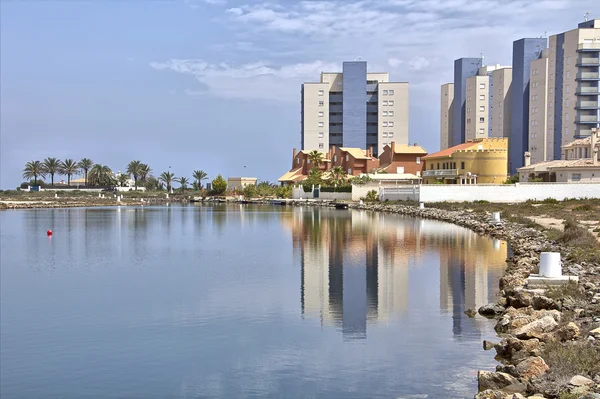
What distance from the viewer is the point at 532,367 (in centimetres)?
1154

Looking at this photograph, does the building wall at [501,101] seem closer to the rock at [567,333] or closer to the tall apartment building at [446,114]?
the tall apartment building at [446,114]

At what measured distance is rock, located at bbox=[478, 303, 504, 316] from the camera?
60.6ft

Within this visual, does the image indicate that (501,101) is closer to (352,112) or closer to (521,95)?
(521,95)

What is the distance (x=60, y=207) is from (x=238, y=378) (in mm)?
98198

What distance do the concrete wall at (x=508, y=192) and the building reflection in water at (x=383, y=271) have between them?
23761 mm

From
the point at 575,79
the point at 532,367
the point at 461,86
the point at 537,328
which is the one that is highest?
the point at 461,86

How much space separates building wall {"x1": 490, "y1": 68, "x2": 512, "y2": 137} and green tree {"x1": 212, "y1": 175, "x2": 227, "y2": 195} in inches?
2274

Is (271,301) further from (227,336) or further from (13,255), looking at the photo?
(13,255)

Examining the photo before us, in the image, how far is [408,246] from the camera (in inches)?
1515

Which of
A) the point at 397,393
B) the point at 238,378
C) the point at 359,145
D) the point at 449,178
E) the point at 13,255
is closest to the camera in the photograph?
the point at 397,393

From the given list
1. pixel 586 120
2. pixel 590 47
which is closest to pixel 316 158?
pixel 586 120

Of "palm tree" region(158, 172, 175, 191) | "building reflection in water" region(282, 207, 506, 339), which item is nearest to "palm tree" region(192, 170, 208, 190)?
"palm tree" region(158, 172, 175, 191)

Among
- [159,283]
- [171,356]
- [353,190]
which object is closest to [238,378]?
[171,356]

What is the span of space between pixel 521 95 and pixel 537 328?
100 metres
